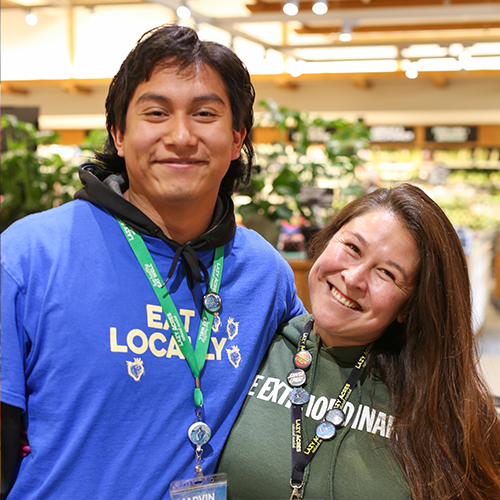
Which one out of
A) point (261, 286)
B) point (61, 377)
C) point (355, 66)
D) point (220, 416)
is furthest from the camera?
point (355, 66)

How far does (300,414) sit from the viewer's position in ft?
4.72

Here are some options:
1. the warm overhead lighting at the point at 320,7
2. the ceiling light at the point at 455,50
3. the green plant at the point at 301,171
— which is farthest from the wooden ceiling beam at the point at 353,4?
the green plant at the point at 301,171

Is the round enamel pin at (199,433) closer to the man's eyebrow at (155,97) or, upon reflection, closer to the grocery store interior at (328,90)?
the man's eyebrow at (155,97)

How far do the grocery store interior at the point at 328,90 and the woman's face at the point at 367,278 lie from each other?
6.59 feet

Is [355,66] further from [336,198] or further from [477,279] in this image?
[336,198]

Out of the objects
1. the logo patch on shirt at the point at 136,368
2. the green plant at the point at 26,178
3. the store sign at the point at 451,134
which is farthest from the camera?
the store sign at the point at 451,134

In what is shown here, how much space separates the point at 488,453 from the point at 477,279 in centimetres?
527

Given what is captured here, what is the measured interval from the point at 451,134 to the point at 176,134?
8908 millimetres

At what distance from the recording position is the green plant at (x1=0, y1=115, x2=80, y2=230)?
411 cm

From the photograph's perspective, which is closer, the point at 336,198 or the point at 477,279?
the point at 336,198

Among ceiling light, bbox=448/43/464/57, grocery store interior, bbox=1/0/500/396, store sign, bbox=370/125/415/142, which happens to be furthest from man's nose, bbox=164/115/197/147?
store sign, bbox=370/125/415/142

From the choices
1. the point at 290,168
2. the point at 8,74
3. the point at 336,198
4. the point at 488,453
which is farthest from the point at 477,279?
the point at 8,74

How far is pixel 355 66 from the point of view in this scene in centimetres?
777

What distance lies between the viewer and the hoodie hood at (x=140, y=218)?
1.34m
